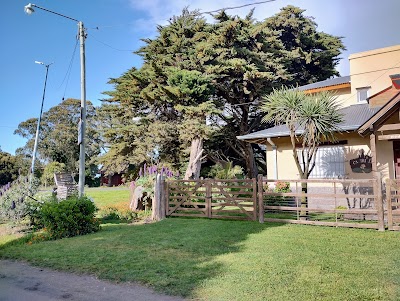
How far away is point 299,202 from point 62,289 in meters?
7.72

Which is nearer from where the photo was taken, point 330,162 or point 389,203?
point 389,203

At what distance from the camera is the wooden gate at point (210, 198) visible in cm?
1052

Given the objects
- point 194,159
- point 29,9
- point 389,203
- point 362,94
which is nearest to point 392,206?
point 389,203

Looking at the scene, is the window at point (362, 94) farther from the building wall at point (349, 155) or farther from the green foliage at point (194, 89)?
the green foliage at point (194, 89)

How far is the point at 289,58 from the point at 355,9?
12389 mm

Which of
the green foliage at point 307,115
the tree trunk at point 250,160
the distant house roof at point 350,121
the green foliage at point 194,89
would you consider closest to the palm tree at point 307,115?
the green foliage at point 307,115

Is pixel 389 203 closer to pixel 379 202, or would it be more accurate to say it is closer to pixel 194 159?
pixel 379 202

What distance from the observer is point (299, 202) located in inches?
404

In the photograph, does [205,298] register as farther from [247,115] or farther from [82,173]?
[247,115]

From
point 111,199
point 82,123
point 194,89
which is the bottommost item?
point 111,199

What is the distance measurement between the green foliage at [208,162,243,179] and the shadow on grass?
33.5 ft

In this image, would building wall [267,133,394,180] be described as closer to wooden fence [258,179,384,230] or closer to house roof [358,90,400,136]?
wooden fence [258,179,384,230]

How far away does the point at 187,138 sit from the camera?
2119cm

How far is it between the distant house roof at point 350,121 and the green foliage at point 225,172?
6173 millimetres
